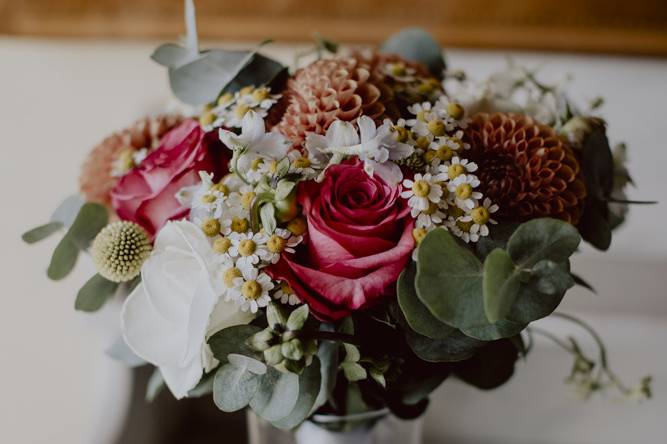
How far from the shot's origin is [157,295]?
14.4 inches

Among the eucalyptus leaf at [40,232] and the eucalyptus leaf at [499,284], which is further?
the eucalyptus leaf at [40,232]

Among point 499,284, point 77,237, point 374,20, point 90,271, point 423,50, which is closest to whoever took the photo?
point 499,284

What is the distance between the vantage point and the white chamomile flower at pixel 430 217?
34 centimetres

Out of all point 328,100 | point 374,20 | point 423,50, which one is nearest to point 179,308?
point 328,100

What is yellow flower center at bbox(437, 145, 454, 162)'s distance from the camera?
1.19 feet

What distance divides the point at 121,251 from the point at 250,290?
0.29ft

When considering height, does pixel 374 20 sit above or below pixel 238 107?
below

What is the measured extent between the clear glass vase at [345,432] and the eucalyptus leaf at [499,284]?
Answer: 219 mm

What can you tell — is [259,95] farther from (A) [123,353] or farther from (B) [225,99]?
(A) [123,353]

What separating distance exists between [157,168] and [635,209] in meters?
0.59

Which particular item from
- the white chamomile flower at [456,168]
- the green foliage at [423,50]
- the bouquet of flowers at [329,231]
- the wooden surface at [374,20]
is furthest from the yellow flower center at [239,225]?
the wooden surface at [374,20]

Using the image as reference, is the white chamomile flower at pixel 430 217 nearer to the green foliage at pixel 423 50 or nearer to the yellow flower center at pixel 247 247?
the yellow flower center at pixel 247 247

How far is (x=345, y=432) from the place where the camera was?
51 centimetres

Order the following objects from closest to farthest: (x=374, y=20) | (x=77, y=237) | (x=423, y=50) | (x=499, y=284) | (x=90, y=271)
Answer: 1. (x=499, y=284)
2. (x=77, y=237)
3. (x=423, y=50)
4. (x=90, y=271)
5. (x=374, y=20)
